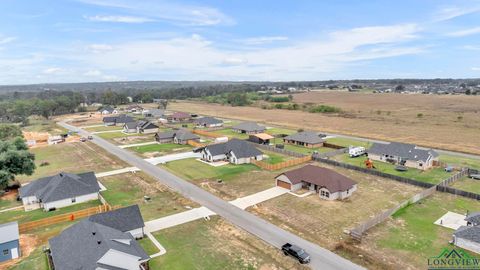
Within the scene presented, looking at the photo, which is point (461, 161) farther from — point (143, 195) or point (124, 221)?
point (124, 221)

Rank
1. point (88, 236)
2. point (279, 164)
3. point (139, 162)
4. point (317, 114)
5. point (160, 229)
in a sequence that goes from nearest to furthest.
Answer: point (88, 236) → point (160, 229) → point (279, 164) → point (139, 162) → point (317, 114)

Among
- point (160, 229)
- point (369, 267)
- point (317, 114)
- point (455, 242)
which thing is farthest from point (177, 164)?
point (317, 114)

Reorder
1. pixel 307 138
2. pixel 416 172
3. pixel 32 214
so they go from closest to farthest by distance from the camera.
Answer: pixel 32 214 → pixel 416 172 → pixel 307 138

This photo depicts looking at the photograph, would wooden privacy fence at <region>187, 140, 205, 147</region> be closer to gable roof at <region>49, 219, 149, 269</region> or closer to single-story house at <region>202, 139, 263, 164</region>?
single-story house at <region>202, 139, 263, 164</region>

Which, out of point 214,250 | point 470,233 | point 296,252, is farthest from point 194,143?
point 470,233

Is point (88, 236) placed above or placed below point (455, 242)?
above

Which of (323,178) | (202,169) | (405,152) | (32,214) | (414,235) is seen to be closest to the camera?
(414,235)

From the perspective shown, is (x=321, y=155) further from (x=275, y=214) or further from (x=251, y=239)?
(x=251, y=239)
